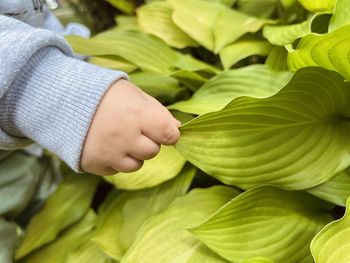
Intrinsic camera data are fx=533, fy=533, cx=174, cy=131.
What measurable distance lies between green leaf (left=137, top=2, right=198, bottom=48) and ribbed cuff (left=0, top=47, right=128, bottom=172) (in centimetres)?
33

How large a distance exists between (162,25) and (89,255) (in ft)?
1.29

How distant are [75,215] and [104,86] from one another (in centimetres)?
32

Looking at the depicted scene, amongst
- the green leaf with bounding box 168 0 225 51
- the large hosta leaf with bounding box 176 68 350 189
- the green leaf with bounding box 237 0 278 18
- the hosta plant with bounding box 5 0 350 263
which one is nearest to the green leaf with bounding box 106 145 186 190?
the hosta plant with bounding box 5 0 350 263

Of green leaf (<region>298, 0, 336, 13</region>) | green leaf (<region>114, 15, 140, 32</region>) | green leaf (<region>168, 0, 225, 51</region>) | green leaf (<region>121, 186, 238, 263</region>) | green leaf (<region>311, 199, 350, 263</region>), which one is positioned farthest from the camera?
green leaf (<region>114, 15, 140, 32</region>)

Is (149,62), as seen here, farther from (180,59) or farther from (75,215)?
(75,215)

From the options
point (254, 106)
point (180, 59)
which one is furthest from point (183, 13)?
point (254, 106)

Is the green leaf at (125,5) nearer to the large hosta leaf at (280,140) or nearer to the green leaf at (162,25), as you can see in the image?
the green leaf at (162,25)

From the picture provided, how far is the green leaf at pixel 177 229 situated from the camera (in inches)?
23.2

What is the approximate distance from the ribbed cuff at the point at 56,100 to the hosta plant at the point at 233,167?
0.11 meters

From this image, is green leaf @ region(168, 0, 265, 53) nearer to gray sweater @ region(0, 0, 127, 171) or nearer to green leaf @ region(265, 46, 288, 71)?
green leaf @ region(265, 46, 288, 71)

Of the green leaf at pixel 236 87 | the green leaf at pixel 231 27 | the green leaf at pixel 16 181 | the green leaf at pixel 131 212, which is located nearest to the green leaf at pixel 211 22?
the green leaf at pixel 231 27

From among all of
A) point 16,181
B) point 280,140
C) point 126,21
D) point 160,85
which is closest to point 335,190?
point 280,140

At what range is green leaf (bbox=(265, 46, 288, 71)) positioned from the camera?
0.71 meters

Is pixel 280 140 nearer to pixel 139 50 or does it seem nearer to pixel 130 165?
pixel 130 165
